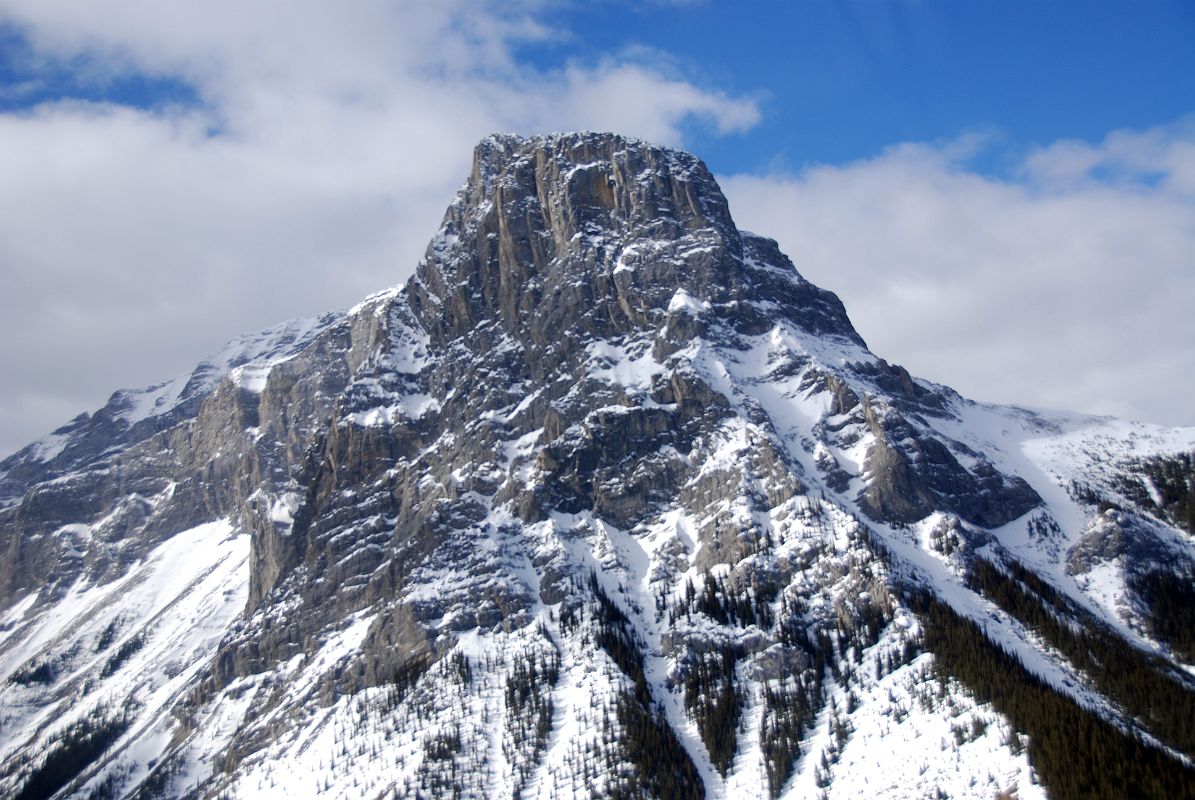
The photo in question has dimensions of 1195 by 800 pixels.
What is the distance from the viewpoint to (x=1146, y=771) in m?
197

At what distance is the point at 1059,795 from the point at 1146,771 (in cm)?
1584

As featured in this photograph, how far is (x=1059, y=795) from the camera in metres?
191
